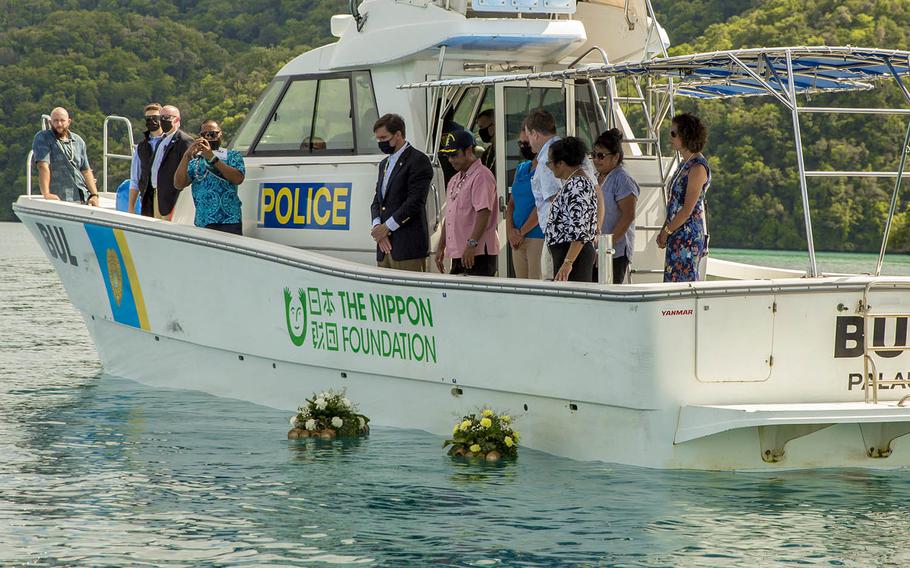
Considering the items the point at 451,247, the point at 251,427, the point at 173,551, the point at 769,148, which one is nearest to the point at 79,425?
the point at 251,427

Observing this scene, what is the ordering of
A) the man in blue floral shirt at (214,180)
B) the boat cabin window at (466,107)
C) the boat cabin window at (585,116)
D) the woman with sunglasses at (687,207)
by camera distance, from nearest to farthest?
the woman with sunglasses at (687,207), the boat cabin window at (466,107), the boat cabin window at (585,116), the man in blue floral shirt at (214,180)

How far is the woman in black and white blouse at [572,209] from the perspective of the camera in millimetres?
7625

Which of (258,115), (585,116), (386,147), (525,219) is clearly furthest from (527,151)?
(258,115)

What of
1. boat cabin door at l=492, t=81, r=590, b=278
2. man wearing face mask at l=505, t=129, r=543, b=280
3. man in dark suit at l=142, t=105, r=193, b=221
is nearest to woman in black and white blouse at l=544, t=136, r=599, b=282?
man wearing face mask at l=505, t=129, r=543, b=280

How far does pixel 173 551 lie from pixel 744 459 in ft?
10.7

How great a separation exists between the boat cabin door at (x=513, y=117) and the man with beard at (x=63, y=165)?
4.08m

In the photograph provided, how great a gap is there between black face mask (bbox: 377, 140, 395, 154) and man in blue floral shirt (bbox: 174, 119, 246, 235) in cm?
131

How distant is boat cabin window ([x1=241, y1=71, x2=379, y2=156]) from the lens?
9.45 m

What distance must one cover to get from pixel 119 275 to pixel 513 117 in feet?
11.9

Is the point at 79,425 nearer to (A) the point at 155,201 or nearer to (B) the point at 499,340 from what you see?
(A) the point at 155,201

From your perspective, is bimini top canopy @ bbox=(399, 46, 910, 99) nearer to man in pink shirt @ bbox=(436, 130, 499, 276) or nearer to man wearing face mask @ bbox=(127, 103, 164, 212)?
man in pink shirt @ bbox=(436, 130, 499, 276)

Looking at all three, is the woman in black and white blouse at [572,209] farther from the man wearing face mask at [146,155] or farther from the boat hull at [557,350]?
the man wearing face mask at [146,155]

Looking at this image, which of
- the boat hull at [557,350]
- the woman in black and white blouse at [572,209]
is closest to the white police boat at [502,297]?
the boat hull at [557,350]

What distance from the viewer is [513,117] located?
29.5 ft
